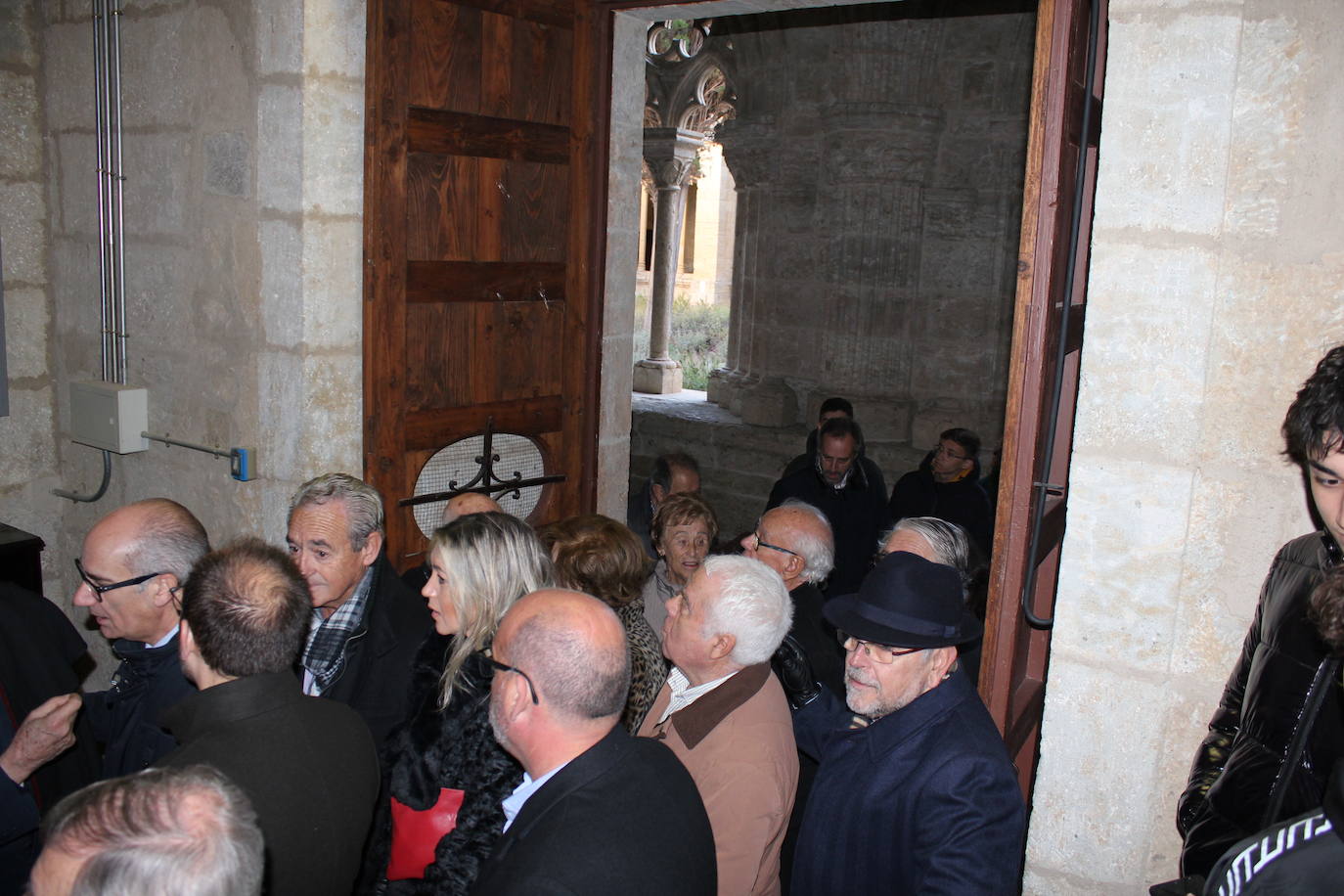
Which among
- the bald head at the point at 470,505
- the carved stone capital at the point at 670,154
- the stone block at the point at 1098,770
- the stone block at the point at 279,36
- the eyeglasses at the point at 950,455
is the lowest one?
the stone block at the point at 1098,770

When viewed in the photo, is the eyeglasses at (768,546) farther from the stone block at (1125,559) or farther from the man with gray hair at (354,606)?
the man with gray hair at (354,606)

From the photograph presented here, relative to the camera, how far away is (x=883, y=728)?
7.27ft

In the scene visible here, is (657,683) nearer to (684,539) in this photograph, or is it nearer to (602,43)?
(684,539)

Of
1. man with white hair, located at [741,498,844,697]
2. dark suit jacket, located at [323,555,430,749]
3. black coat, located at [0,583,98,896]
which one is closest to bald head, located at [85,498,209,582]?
black coat, located at [0,583,98,896]

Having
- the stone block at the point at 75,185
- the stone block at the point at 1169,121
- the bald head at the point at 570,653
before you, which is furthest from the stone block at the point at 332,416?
the stone block at the point at 1169,121

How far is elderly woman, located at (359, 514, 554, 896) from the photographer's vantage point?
88.1 inches

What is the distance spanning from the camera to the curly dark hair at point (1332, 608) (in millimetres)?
1591

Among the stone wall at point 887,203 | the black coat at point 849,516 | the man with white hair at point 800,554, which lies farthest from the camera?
the stone wall at point 887,203

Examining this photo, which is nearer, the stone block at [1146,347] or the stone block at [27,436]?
the stone block at [1146,347]

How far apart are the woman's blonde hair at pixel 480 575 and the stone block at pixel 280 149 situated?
163 cm

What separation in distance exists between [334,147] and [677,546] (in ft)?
5.82

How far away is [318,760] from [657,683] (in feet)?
2.93

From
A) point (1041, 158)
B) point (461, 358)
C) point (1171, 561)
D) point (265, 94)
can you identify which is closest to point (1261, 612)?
point (1171, 561)

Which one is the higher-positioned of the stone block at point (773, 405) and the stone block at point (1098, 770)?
the stone block at point (773, 405)
